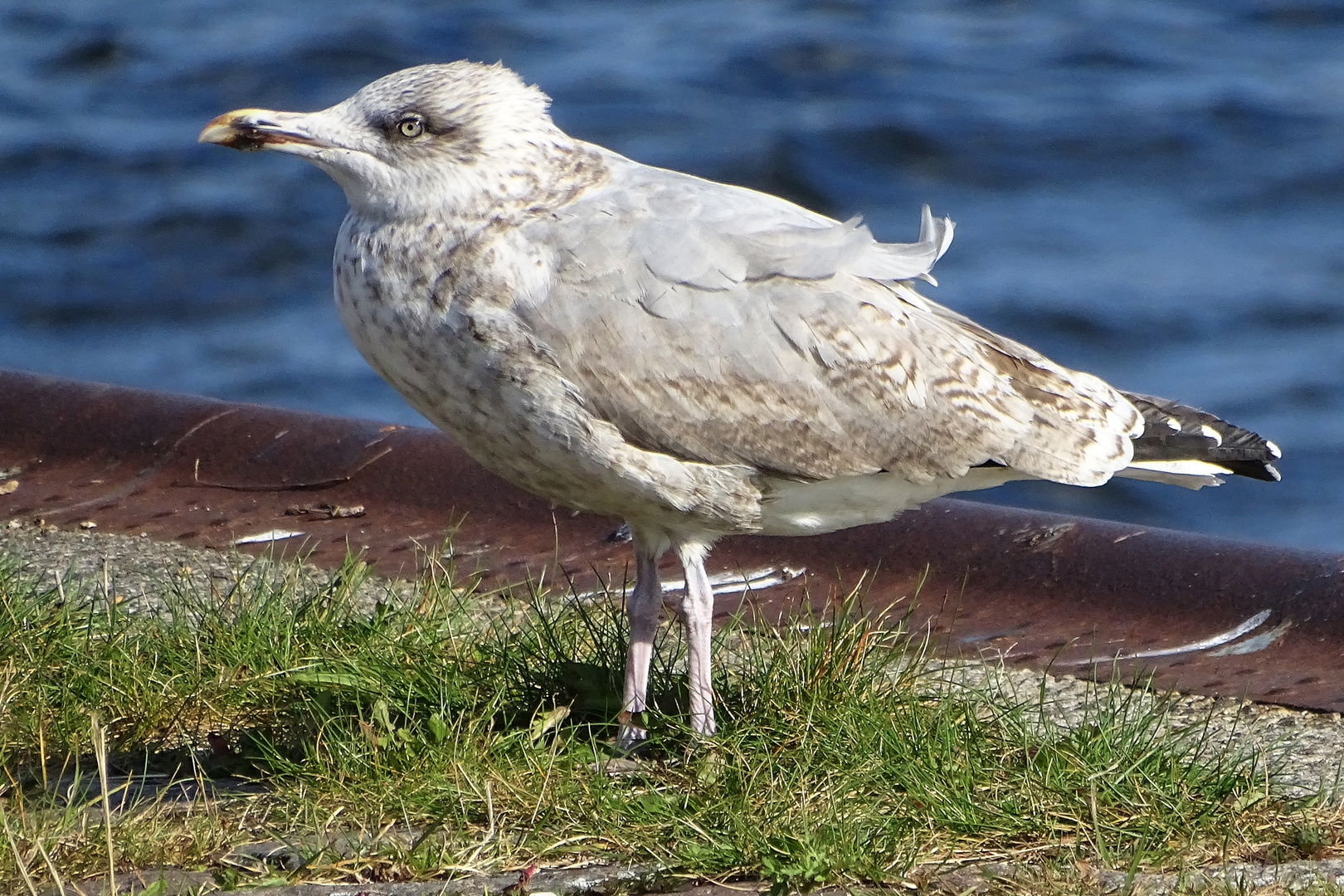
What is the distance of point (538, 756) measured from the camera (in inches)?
151

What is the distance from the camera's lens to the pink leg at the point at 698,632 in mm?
4020

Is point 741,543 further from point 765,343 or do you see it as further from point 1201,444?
point 765,343

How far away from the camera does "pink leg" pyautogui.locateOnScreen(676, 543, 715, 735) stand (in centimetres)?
402

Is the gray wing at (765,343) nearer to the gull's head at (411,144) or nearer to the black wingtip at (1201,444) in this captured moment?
the gull's head at (411,144)

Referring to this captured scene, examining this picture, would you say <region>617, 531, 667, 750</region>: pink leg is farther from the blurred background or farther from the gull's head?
the blurred background

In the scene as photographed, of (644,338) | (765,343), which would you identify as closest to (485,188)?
(644,338)

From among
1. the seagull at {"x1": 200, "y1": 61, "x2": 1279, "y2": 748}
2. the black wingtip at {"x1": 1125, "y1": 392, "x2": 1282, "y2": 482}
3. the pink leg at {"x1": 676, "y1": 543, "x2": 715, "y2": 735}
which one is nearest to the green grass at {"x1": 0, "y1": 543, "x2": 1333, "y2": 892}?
the pink leg at {"x1": 676, "y1": 543, "x2": 715, "y2": 735}

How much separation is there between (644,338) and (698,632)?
72cm

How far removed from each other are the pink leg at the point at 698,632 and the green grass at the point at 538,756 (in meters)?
0.06

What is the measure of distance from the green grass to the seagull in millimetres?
234

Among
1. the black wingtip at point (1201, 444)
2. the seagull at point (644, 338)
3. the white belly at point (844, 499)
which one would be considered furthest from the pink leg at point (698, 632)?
the black wingtip at point (1201, 444)

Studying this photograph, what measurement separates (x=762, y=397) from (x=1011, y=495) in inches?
294

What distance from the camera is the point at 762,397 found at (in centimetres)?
396

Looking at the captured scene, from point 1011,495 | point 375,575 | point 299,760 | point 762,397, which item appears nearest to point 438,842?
point 299,760
